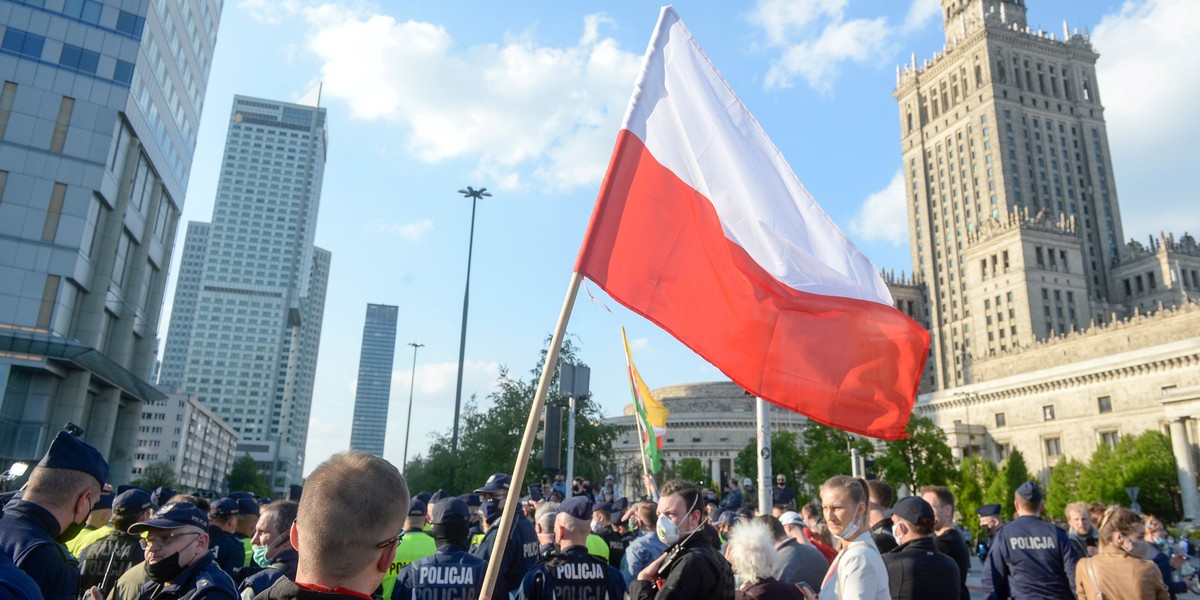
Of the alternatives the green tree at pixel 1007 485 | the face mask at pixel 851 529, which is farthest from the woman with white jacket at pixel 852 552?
the green tree at pixel 1007 485

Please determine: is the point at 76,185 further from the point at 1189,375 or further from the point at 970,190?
the point at 970,190

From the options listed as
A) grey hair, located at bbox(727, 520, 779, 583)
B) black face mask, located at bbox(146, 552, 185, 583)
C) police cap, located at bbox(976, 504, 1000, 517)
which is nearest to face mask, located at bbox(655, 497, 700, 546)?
grey hair, located at bbox(727, 520, 779, 583)

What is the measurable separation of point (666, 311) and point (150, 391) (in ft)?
164

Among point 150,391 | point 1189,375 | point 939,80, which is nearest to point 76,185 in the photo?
point 150,391

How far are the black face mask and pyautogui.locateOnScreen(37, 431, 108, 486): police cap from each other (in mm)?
728

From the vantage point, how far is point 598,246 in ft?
17.3

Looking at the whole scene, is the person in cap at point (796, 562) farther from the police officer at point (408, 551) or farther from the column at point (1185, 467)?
the column at point (1185, 467)

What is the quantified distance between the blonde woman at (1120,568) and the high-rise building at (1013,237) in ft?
290

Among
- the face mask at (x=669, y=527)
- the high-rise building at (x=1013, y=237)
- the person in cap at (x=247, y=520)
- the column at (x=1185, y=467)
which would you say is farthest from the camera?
the high-rise building at (x=1013, y=237)

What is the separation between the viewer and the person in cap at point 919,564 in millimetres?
5418

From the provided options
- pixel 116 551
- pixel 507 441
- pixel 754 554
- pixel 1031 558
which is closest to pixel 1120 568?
pixel 1031 558

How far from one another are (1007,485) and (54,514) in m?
74.8

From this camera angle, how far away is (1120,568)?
5.68 m

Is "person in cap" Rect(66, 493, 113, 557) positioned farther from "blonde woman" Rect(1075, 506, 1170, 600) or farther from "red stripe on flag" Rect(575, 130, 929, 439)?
"blonde woman" Rect(1075, 506, 1170, 600)
